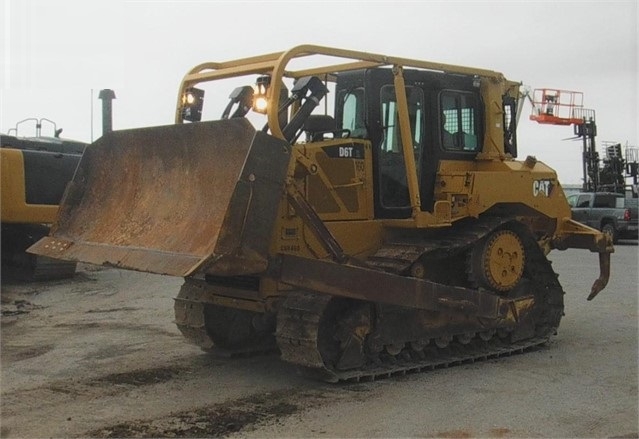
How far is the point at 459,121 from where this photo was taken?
8180 mm

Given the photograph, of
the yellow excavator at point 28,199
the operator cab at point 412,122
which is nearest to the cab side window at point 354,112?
the operator cab at point 412,122

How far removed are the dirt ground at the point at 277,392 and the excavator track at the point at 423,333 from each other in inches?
5.6

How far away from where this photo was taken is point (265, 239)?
5.93 metres

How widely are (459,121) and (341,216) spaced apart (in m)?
1.85

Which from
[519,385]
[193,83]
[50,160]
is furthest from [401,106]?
[50,160]

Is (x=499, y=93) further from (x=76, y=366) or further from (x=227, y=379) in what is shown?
(x=76, y=366)

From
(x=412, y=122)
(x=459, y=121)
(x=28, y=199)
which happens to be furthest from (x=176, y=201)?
(x=28, y=199)

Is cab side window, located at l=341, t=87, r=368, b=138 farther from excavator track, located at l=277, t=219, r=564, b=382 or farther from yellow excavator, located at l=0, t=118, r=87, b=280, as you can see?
yellow excavator, located at l=0, t=118, r=87, b=280

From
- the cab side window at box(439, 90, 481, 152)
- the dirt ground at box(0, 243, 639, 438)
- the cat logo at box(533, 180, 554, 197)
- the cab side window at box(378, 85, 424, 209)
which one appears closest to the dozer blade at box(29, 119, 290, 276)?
the dirt ground at box(0, 243, 639, 438)

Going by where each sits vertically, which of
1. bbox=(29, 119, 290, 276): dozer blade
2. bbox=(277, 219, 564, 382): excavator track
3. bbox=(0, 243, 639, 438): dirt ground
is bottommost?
bbox=(0, 243, 639, 438): dirt ground

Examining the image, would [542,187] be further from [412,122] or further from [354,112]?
[354,112]

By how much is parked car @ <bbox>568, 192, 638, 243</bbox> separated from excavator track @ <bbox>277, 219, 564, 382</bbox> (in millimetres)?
16041

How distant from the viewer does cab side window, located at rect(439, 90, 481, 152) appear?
7.96 m

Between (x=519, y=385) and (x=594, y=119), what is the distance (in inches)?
1136
